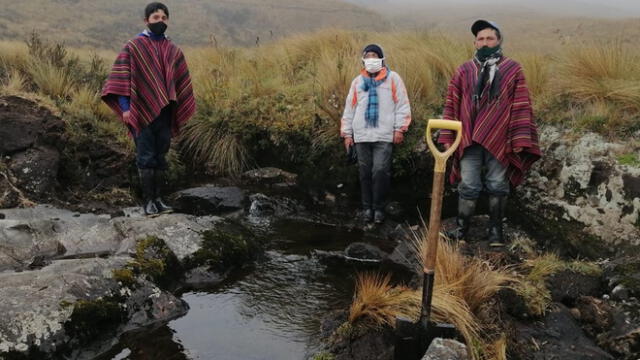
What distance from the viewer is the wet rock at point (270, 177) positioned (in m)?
8.60

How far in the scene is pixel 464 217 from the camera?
6102 millimetres

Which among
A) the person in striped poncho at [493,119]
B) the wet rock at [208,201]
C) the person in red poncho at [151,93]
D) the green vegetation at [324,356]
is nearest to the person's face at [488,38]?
the person in striped poncho at [493,119]

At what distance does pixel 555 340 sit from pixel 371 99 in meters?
3.43

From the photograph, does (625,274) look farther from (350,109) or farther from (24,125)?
(24,125)

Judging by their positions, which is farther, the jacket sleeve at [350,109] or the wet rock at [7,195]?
the jacket sleeve at [350,109]

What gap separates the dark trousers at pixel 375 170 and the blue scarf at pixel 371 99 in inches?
11.3

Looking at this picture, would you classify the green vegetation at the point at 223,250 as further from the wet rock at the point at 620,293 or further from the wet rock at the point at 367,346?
the wet rock at the point at 620,293

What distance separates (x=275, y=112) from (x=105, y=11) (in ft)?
110

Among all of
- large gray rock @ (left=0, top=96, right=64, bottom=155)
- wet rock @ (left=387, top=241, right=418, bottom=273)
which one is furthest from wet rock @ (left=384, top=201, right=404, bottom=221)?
large gray rock @ (left=0, top=96, right=64, bottom=155)

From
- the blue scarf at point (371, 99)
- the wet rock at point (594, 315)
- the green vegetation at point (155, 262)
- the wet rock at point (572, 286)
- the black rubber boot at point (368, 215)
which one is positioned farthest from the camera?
the black rubber boot at point (368, 215)

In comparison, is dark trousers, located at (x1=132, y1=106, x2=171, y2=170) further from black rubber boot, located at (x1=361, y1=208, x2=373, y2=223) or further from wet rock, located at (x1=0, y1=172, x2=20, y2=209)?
black rubber boot, located at (x1=361, y1=208, x2=373, y2=223)

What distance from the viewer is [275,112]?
8930mm

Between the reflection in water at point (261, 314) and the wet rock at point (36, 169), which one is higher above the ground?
the wet rock at point (36, 169)

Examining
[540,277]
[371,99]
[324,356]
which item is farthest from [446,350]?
[371,99]
